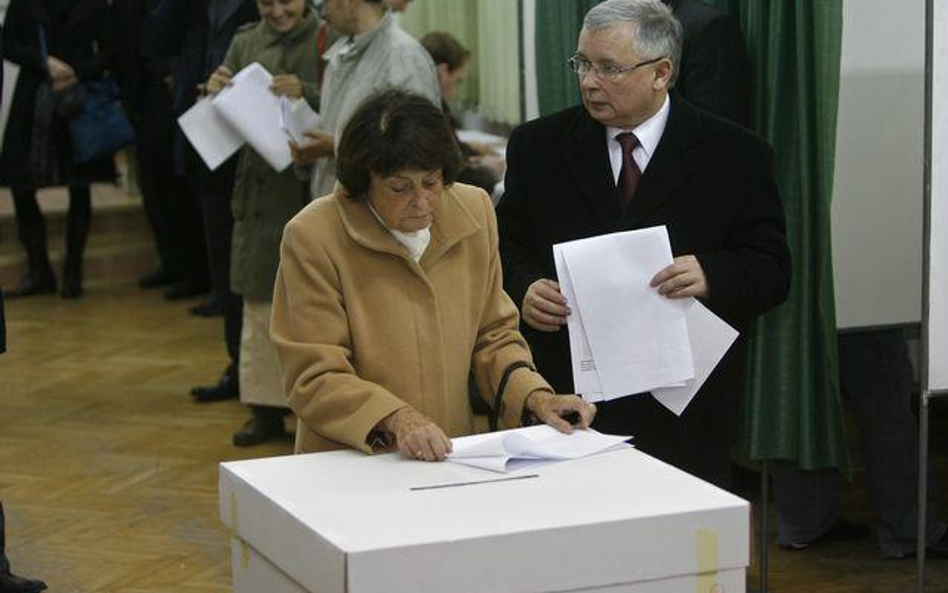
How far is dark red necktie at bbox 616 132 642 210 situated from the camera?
3424 millimetres

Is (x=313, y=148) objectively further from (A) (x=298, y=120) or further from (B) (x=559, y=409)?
(B) (x=559, y=409)

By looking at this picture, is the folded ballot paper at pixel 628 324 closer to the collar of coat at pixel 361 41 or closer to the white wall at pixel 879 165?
the white wall at pixel 879 165

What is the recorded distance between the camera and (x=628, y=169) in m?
3.44

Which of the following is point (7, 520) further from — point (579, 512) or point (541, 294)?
point (579, 512)

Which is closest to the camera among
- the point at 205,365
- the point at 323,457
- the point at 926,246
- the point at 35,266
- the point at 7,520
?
the point at 323,457

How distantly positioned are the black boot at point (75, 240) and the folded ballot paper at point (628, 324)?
641 centimetres

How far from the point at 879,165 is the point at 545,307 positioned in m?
1.43

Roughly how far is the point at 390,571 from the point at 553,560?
Result: 0.75ft

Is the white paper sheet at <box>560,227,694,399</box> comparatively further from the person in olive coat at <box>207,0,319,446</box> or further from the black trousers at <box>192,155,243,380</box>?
the black trousers at <box>192,155,243,380</box>

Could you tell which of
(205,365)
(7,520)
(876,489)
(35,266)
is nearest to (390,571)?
(876,489)

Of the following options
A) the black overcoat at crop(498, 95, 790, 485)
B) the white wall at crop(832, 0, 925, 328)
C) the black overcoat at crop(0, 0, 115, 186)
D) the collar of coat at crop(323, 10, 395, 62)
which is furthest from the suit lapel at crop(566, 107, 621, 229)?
the black overcoat at crop(0, 0, 115, 186)

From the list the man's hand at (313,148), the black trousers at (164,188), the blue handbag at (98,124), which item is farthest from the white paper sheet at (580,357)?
the blue handbag at (98,124)

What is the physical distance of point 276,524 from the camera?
2.52 m

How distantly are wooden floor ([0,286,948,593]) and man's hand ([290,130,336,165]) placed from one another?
1.13 metres
